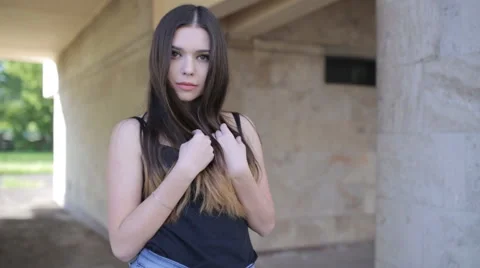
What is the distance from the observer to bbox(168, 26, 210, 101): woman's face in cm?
133

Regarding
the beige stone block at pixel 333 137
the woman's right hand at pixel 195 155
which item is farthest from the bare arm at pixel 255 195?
the beige stone block at pixel 333 137

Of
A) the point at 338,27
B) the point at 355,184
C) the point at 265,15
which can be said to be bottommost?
the point at 355,184

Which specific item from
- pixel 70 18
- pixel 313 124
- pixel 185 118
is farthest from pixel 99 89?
pixel 185 118

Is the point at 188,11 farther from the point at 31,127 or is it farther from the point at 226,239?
the point at 31,127

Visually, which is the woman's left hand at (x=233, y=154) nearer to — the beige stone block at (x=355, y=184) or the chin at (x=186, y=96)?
the chin at (x=186, y=96)

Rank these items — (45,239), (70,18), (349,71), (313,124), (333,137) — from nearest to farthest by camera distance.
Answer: (313,124) < (333,137) < (349,71) < (45,239) < (70,18)

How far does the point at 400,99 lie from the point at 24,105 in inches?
1471

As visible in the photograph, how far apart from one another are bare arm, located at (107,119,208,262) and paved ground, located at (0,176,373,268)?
4.16 metres

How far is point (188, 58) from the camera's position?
4.33 feet

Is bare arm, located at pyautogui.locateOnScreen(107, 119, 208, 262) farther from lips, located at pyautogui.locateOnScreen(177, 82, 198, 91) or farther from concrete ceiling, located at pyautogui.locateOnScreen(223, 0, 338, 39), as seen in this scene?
concrete ceiling, located at pyautogui.locateOnScreen(223, 0, 338, 39)

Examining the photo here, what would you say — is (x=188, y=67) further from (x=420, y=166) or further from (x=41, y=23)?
(x=41, y=23)

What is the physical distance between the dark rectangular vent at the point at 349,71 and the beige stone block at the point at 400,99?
146 inches

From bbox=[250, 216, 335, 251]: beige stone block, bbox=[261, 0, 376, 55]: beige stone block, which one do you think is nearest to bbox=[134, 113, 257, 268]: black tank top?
bbox=[250, 216, 335, 251]: beige stone block

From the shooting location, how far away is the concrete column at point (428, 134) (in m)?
1.92
